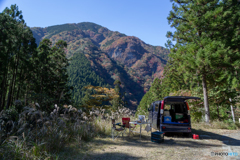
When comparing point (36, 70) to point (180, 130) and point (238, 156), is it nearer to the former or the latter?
point (180, 130)

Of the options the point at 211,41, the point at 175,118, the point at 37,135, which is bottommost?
the point at 37,135

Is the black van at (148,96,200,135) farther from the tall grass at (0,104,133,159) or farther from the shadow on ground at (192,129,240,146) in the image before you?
the tall grass at (0,104,133,159)

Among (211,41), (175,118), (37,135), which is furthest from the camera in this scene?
(211,41)

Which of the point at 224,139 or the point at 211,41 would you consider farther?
the point at 211,41

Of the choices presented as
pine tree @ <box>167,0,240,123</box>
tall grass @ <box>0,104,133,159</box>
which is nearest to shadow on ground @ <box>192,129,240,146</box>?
pine tree @ <box>167,0,240,123</box>

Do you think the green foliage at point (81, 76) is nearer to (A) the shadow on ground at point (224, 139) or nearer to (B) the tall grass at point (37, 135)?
(B) the tall grass at point (37, 135)

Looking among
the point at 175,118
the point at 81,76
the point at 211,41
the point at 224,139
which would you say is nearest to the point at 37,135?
→ the point at 175,118

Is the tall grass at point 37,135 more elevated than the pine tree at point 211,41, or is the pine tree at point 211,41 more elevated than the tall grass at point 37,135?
the pine tree at point 211,41

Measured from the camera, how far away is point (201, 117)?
10523mm

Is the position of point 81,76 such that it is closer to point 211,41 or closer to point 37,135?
point 211,41

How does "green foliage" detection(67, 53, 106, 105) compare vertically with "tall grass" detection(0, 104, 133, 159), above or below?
above

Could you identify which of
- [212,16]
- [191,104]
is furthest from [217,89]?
[212,16]

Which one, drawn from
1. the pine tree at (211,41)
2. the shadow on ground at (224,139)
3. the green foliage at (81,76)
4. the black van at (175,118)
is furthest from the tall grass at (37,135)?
the green foliage at (81,76)

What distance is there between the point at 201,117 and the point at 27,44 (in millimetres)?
19361
